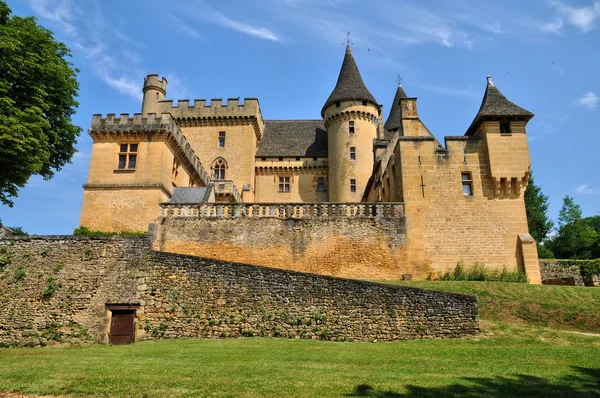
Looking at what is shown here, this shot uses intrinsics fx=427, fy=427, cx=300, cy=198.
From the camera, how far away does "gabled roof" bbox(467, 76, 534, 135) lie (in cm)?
2102

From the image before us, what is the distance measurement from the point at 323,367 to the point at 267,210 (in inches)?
457

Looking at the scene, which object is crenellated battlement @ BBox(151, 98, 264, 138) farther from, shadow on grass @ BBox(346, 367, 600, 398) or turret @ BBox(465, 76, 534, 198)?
shadow on grass @ BBox(346, 367, 600, 398)

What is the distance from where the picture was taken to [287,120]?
4472cm

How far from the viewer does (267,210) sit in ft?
65.5

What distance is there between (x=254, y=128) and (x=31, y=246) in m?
25.2

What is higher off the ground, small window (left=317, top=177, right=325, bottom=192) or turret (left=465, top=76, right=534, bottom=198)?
small window (left=317, top=177, right=325, bottom=192)

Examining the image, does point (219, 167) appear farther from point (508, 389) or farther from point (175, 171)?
point (508, 389)

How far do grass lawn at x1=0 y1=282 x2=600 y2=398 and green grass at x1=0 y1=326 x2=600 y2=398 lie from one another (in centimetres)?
2

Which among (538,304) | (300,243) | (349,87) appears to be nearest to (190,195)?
(300,243)

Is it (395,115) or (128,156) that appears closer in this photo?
(128,156)

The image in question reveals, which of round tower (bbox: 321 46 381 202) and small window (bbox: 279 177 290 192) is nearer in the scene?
round tower (bbox: 321 46 381 202)

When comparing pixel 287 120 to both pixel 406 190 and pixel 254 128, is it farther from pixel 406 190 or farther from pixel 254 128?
pixel 406 190

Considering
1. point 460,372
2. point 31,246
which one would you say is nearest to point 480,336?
point 460,372

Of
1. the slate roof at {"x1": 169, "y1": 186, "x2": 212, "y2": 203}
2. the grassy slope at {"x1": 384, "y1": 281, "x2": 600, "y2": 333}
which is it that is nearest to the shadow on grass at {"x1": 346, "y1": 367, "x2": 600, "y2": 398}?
the grassy slope at {"x1": 384, "y1": 281, "x2": 600, "y2": 333}
